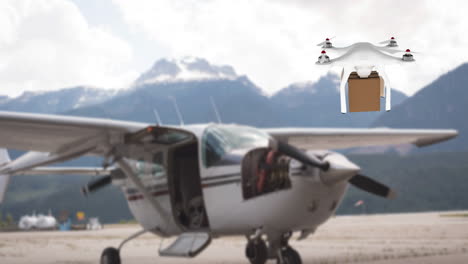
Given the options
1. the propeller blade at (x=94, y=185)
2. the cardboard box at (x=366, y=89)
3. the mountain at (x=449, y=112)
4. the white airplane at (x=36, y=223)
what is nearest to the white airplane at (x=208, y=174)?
the propeller blade at (x=94, y=185)

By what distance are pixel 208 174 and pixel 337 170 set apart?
2.48 m

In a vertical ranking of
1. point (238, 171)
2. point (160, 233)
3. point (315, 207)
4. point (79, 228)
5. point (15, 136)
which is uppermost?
point (15, 136)

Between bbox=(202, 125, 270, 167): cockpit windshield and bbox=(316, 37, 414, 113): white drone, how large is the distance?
6.55ft

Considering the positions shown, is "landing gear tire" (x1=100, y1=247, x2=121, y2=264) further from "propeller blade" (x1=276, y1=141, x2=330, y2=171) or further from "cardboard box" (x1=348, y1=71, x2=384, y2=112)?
"cardboard box" (x1=348, y1=71, x2=384, y2=112)

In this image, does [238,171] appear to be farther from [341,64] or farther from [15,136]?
[15,136]

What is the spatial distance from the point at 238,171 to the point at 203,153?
956 mm

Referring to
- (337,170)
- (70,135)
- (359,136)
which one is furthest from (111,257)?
(359,136)

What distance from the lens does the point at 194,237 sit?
9.19 meters

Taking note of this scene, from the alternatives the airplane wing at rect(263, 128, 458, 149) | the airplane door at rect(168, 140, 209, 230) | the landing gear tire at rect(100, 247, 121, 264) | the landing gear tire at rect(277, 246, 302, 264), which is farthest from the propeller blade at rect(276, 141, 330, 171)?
the landing gear tire at rect(100, 247, 121, 264)

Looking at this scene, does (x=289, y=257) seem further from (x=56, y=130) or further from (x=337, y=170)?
(x=56, y=130)

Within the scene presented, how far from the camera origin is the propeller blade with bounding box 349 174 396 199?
8242 millimetres

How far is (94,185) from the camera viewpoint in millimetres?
12047

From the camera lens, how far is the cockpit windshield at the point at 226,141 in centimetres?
888

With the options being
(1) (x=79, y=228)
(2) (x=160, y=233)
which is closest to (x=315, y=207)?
(2) (x=160, y=233)
